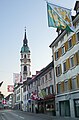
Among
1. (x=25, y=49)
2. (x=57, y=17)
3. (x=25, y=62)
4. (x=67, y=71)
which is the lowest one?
(x=67, y=71)

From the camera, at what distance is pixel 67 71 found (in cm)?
3475

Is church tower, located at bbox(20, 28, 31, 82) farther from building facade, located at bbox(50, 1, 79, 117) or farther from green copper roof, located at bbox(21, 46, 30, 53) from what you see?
building facade, located at bbox(50, 1, 79, 117)

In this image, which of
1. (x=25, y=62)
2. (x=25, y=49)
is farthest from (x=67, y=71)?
(x=25, y=49)

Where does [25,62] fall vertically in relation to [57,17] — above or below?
above

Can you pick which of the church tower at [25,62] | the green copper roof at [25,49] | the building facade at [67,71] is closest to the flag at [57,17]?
the building facade at [67,71]

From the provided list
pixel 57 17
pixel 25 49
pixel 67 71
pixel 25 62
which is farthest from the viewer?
pixel 25 49

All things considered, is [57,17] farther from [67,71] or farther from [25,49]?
[25,49]

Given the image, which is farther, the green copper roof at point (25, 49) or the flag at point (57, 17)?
the green copper roof at point (25, 49)

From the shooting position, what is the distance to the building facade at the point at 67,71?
31.5 metres

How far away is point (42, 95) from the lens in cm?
4550

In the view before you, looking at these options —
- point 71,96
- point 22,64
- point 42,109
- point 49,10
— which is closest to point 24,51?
point 22,64

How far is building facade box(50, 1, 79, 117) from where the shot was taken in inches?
1239

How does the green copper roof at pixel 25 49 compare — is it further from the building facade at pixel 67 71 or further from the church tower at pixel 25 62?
the building facade at pixel 67 71

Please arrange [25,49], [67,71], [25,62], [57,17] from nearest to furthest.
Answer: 1. [57,17]
2. [67,71]
3. [25,62]
4. [25,49]
